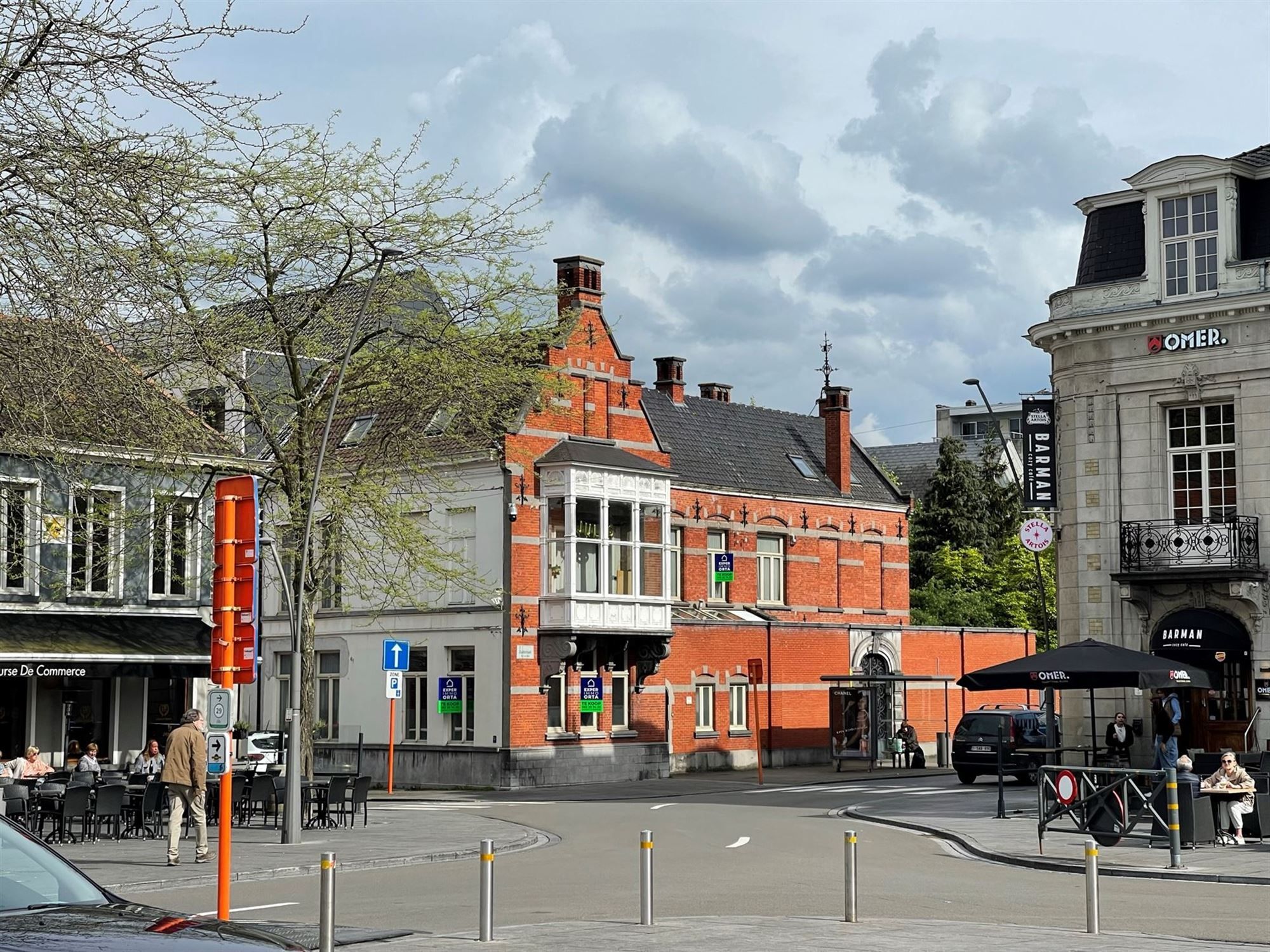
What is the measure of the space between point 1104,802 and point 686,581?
2564 centimetres

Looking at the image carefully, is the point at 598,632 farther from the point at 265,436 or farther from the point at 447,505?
the point at 265,436

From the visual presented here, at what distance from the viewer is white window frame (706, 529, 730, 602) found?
46625 mm

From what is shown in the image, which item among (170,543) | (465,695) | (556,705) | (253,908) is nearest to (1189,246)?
(556,705)

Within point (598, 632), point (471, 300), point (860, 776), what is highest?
point (471, 300)

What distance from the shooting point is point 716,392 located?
186 feet

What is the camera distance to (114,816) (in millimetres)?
22406

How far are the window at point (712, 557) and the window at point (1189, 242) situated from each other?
58.7ft

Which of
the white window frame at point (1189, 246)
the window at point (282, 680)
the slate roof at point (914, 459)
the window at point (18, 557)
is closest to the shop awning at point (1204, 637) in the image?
the white window frame at point (1189, 246)

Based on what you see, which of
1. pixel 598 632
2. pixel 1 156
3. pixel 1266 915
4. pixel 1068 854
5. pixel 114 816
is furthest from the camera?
pixel 598 632

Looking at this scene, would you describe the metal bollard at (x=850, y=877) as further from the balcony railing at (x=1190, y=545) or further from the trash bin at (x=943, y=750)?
the trash bin at (x=943, y=750)

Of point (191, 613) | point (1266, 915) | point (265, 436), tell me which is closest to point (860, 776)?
point (191, 613)

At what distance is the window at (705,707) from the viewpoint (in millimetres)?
44188

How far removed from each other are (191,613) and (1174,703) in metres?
19.9

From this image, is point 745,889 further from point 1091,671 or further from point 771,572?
point 771,572
